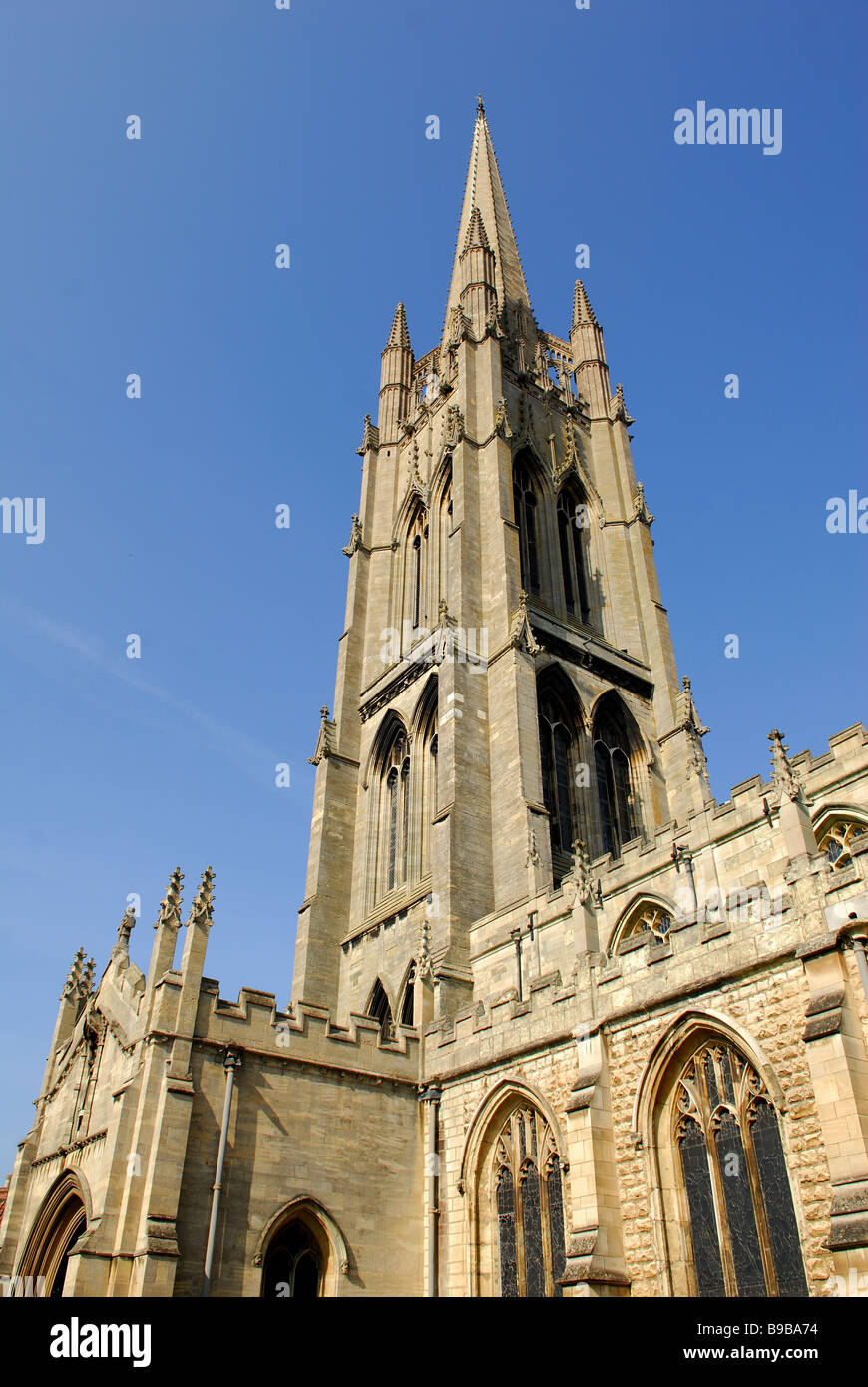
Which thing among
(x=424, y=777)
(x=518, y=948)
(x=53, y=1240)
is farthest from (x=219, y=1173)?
(x=424, y=777)

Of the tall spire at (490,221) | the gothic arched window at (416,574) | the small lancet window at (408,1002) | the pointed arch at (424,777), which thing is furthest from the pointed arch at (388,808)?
the tall spire at (490,221)

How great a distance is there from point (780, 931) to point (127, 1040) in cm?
1009

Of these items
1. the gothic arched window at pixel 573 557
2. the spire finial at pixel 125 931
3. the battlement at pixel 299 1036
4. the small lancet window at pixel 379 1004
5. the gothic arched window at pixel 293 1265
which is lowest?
the gothic arched window at pixel 293 1265

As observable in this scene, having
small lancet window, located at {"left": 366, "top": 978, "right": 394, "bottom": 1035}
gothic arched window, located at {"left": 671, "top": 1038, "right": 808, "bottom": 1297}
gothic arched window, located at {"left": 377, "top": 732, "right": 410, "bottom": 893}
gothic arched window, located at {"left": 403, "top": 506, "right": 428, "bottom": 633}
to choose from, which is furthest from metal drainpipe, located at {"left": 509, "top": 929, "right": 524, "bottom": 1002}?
gothic arched window, located at {"left": 403, "top": 506, "right": 428, "bottom": 633}

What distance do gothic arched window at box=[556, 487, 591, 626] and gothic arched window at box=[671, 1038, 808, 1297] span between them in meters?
23.0

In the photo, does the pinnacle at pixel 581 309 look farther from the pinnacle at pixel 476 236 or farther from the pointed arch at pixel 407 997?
the pointed arch at pixel 407 997

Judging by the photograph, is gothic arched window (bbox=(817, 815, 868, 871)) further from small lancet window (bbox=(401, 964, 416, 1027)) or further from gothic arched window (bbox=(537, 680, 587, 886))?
small lancet window (bbox=(401, 964, 416, 1027))

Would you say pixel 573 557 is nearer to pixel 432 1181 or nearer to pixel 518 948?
pixel 518 948

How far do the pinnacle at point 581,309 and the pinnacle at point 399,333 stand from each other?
753 centimetres

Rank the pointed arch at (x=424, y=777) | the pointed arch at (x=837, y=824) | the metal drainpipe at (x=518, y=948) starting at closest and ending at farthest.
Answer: the pointed arch at (x=837, y=824)
the metal drainpipe at (x=518, y=948)
the pointed arch at (x=424, y=777)

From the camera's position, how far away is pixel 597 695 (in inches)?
1219

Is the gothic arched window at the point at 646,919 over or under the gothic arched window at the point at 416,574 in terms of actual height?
under

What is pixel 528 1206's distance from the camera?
1457 cm

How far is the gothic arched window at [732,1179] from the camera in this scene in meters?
10.9
